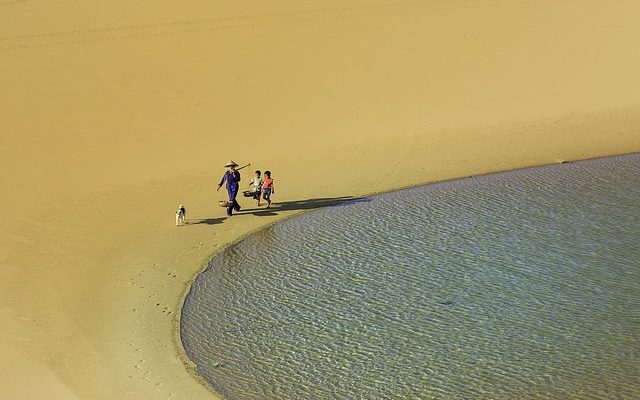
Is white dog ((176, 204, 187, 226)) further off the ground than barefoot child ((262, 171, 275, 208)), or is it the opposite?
barefoot child ((262, 171, 275, 208))

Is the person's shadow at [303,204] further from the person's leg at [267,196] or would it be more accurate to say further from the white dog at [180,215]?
the white dog at [180,215]

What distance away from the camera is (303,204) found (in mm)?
15766

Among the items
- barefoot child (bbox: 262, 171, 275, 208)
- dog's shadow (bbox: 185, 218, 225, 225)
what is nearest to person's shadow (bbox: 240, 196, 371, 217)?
barefoot child (bbox: 262, 171, 275, 208)

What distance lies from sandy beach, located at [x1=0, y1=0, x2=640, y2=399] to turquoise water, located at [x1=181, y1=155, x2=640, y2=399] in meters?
0.64

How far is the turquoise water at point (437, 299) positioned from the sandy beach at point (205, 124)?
645 mm

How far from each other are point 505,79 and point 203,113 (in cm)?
679

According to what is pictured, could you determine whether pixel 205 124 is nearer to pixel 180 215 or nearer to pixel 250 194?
pixel 250 194

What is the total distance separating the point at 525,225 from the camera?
14344 mm

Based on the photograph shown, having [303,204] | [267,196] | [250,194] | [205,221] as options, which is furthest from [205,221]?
[303,204]

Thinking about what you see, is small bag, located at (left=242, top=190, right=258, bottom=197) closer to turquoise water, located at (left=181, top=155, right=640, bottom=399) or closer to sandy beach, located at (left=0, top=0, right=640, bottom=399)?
sandy beach, located at (left=0, top=0, right=640, bottom=399)

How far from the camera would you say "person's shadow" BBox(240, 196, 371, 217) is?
15539 mm

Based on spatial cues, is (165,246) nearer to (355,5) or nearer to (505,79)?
(505,79)

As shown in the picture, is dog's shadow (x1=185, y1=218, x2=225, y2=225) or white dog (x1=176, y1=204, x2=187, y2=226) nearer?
white dog (x1=176, y1=204, x2=187, y2=226)

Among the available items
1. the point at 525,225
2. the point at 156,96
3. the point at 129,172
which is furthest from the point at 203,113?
the point at 525,225
